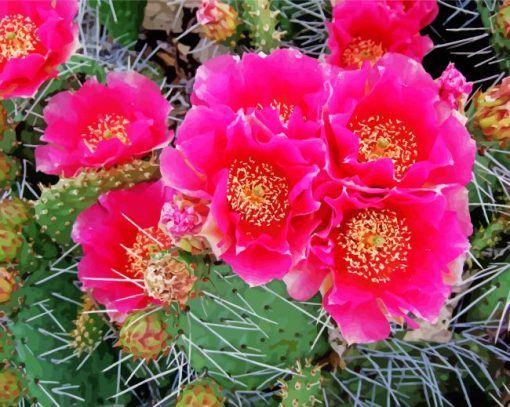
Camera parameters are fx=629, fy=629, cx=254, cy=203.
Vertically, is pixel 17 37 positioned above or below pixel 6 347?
above

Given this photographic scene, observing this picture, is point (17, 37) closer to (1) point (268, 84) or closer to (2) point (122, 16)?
(2) point (122, 16)

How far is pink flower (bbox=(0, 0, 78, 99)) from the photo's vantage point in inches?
24.9

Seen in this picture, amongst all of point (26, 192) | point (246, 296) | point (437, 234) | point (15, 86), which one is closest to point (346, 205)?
point (437, 234)

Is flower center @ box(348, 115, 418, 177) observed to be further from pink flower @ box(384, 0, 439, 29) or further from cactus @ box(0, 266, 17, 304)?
cactus @ box(0, 266, 17, 304)

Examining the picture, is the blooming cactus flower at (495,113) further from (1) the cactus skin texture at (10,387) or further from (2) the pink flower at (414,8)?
(1) the cactus skin texture at (10,387)

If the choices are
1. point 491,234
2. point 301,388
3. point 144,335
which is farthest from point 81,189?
point 491,234

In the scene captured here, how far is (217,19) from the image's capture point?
0.67 metres

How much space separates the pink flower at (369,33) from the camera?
64cm

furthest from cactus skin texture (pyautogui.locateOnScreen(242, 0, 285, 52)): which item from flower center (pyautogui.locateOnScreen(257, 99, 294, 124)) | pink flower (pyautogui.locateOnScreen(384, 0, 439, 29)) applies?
flower center (pyautogui.locateOnScreen(257, 99, 294, 124))

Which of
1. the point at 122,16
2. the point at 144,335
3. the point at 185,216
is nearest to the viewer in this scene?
the point at 185,216

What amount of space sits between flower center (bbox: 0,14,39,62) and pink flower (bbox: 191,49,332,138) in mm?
294

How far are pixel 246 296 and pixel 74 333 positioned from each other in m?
0.22

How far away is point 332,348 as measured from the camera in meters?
0.68

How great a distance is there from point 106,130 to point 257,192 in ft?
0.98
